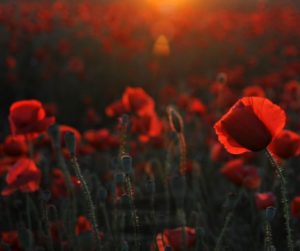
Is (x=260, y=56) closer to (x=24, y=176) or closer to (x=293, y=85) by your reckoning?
(x=293, y=85)

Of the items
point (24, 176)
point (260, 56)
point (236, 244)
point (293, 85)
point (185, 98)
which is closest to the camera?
point (24, 176)

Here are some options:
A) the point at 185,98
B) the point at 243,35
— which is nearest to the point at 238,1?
the point at 243,35

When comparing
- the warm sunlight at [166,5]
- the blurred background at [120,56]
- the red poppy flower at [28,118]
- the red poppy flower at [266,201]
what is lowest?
the red poppy flower at [266,201]

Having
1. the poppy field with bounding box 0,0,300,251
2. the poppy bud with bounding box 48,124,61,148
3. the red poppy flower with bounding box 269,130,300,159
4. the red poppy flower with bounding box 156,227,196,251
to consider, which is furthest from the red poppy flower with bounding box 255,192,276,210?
the poppy bud with bounding box 48,124,61,148

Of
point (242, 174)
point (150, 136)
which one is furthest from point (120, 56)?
point (242, 174)

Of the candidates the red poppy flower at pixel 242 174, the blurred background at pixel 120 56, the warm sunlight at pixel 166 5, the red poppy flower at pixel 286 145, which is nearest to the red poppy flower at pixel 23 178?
the red poppy flower at pixel 242 174

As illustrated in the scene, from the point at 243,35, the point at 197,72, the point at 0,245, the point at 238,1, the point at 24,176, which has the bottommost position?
the point at 0,245

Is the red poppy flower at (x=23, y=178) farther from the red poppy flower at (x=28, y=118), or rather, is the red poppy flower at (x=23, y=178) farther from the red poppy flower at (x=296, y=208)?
the red poppy flower at (x=296, y=208)
